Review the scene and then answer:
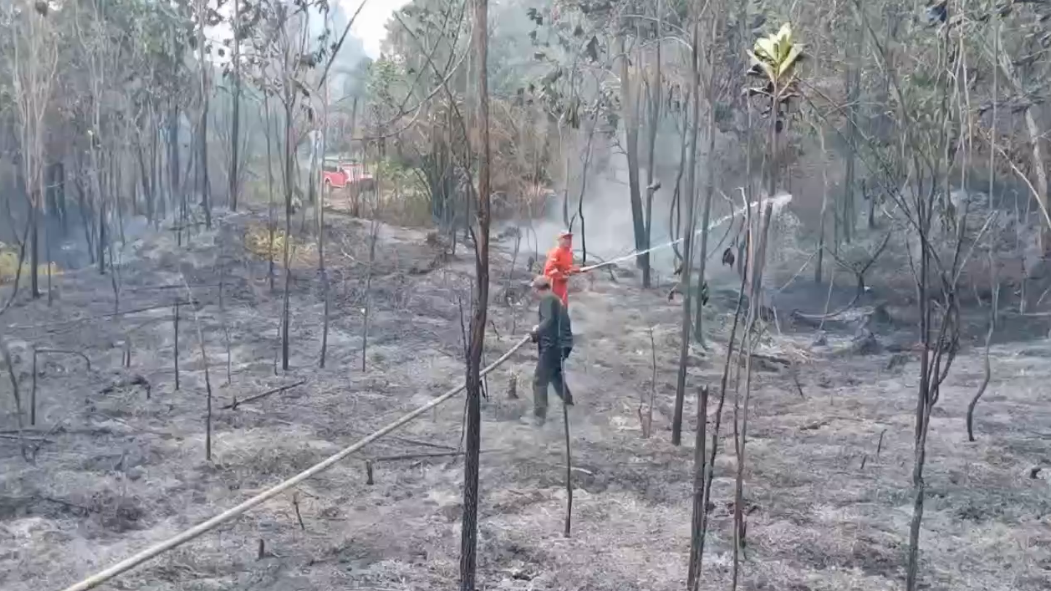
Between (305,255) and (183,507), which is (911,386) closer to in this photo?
(183,507)

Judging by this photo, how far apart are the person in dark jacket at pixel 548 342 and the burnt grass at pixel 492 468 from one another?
1.04 ft

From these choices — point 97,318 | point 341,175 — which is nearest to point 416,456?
point 97,318

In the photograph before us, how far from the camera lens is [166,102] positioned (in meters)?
23.2

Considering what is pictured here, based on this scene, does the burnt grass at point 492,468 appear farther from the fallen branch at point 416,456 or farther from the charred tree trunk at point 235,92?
the charred tree trunk at point 235,92

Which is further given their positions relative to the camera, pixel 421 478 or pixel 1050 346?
pixel 1050 346

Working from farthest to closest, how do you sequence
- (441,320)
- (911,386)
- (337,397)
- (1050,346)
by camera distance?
(441,320) → (1050,346) → (911,386) → (337,397)

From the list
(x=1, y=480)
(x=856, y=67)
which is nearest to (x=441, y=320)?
(x=1, y=480)

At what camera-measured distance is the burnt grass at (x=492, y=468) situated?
5945 millimetres

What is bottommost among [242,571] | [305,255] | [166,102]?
[242,571]

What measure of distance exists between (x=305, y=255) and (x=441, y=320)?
207 inches

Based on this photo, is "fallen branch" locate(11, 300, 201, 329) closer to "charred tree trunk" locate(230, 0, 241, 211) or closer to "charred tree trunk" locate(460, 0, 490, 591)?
"charred tree trunk" locate(230, 0, 241, 211)

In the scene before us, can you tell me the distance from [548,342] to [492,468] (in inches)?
58.3

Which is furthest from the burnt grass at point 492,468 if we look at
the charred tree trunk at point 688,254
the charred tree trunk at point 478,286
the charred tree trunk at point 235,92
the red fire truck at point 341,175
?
the red fire truck at point 341,175

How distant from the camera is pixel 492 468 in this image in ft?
25.5
